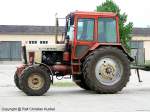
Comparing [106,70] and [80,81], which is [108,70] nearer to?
[106,70]

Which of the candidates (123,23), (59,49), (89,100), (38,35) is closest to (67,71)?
(59,49)

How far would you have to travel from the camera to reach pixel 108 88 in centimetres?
1986

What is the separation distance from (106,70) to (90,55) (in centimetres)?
82

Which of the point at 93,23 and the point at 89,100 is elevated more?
the point at 93,23

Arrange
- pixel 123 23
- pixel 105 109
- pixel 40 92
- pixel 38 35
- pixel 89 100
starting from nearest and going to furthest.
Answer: pixel 105 109
pixel 89 100
pixel 40 92
pixel 123 23
pixel 38 35

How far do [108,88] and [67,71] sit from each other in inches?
63.5

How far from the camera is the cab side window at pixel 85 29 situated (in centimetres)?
2012

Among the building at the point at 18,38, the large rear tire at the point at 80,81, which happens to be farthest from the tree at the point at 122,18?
the large rear tire at the point at 80,81

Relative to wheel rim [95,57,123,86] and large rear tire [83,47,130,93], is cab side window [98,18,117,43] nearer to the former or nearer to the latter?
large rear tire [83,47,130,93]

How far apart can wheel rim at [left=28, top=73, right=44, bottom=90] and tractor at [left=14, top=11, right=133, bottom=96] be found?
1.74ft

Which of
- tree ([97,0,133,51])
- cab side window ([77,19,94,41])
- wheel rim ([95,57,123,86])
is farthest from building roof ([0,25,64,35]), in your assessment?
wheel rim ([95,57,123,86])

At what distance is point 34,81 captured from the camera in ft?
62.7

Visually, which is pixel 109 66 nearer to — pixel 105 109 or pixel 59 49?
pixel 59 49

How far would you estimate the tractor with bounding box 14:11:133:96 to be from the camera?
65.1 feet
